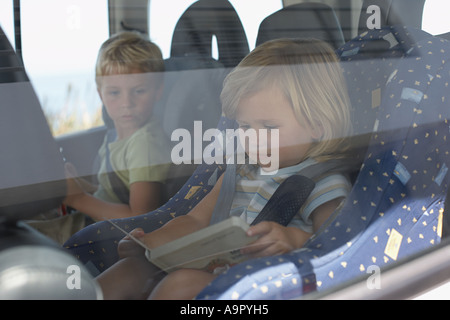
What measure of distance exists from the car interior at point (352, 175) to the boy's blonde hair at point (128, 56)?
4 cm

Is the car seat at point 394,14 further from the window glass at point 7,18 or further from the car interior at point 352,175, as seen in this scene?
the window glass at point 7,18

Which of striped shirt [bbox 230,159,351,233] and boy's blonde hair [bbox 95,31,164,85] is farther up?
boy's blonde hair [bbox 95,31,164,85]

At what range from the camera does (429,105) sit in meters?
1.30

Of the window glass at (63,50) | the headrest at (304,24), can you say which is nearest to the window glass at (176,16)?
the headrest at (304,24)

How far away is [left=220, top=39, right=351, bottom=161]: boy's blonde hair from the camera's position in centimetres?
133

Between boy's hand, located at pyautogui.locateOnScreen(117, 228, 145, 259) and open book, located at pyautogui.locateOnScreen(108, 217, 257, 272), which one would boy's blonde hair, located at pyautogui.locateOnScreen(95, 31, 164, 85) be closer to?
boy's hand, located at pyautogui.locateOnScreen(117, 228, 145, 259)

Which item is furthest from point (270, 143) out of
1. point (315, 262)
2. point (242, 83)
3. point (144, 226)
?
point (144, 226)

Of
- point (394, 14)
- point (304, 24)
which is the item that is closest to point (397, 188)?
point (394, 14)

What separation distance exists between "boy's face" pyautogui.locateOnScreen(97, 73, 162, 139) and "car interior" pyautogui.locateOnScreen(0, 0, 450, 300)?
59 mm

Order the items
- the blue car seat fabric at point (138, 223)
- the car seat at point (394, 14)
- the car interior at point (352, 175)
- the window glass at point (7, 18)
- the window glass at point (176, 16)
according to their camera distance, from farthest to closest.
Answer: the window glass at point (176, 16)
the car seat at point (394, 14)
the blue car seat fabric at point (138, 223)
the window glass at point (7, 18)
the car interior at point (352, 175)

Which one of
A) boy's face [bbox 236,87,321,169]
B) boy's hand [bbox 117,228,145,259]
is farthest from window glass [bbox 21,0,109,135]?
boy's face [bbox 236,87,321,169]

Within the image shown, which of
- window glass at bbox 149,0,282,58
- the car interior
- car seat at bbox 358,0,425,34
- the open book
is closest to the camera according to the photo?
the car interior

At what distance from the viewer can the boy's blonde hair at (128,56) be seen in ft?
5.26
